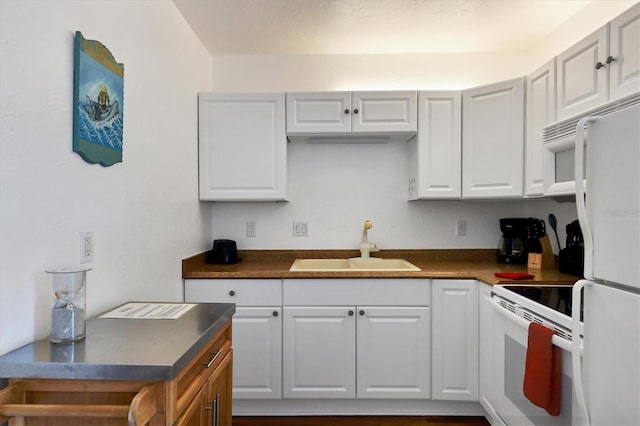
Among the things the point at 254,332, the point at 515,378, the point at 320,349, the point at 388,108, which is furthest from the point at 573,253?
the point at 254,332

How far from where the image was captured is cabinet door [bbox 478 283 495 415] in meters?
1.93

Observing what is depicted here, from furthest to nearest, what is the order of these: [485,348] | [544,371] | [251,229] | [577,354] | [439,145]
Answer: [251,229], [439,145], [485,348], [544,371], [577,354]

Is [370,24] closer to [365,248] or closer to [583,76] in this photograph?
[583,76]

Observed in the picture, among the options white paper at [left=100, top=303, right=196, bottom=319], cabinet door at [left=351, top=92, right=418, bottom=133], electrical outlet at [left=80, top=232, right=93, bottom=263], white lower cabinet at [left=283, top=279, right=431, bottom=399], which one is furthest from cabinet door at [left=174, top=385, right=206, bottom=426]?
cabinet door at [left=351, top=92, right=418, bottom=133]

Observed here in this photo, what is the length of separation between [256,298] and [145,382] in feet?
4.26

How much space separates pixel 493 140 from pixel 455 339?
1328mm

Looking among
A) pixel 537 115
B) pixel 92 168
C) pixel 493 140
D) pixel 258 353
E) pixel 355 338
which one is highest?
pixel 537 115

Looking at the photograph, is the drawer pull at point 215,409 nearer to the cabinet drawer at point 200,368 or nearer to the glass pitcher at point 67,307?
the cabinet drawer at point 200,368

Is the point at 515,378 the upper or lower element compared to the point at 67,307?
lower

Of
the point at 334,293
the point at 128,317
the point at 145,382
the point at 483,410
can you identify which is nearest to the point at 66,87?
the point at 128,317

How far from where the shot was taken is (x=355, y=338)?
2.15 metres

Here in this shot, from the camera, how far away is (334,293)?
2.15 metres

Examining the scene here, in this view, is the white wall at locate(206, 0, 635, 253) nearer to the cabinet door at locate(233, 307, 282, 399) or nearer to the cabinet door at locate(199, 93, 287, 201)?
the cabinet door at locate(199, 93, 287, 201)

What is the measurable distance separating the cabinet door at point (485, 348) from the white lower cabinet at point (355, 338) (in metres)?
0.30
